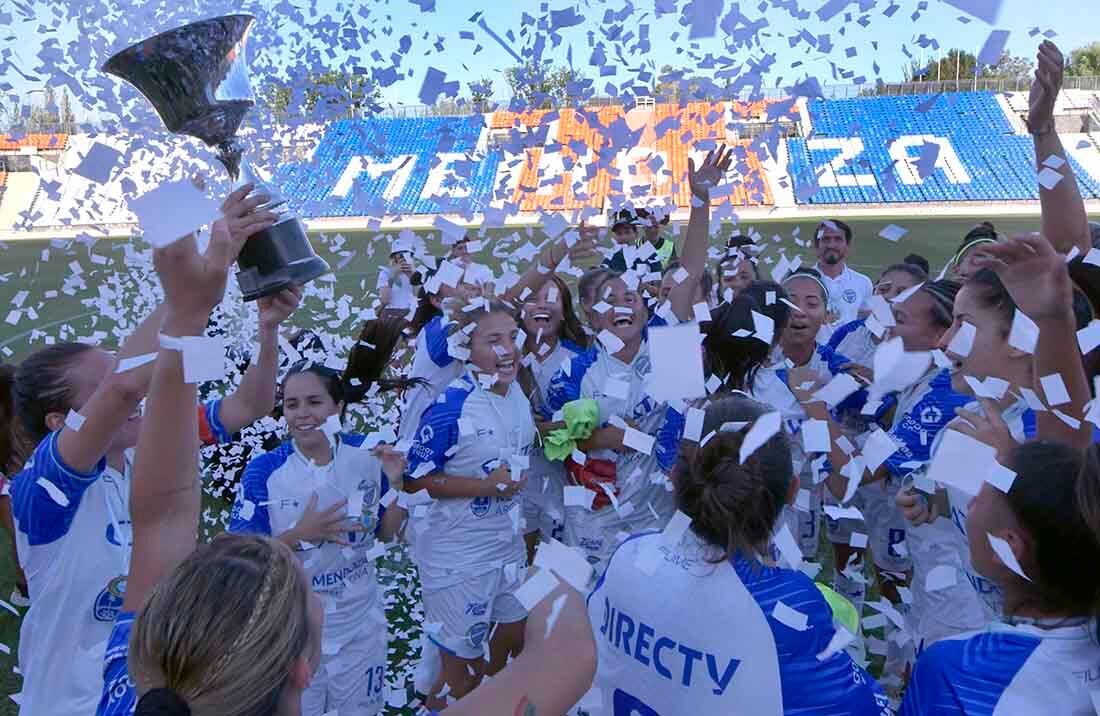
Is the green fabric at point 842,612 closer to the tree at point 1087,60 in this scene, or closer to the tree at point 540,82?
the tree at point 540,82

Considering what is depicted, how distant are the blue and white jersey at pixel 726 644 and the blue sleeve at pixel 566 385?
1.75 meters

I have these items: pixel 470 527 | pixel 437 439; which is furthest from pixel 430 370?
pixel 470 527

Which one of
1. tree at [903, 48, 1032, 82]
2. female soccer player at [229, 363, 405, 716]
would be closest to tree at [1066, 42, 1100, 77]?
tree at [903, 48, 1032, 82]

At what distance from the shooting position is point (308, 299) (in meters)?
11.2

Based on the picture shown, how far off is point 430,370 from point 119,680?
2547 millimetres

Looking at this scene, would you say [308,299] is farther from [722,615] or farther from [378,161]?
[722,615]

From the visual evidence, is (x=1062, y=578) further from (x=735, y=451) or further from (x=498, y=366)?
(x=498, y=366)

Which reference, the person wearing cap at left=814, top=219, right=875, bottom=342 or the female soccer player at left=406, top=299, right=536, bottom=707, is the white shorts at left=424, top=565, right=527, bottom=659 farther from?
the person wearing cap at left=814, top=219, right=875, bottom=342

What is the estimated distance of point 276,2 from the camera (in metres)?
3.04

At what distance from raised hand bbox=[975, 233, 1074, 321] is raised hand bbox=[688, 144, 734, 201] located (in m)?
1.42

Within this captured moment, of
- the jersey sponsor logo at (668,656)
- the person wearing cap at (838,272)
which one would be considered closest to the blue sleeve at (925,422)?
the jersey sponsor logo at (668,656)

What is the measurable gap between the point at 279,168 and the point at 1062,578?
3.75 m

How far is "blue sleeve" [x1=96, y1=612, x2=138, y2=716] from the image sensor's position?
1.25 m

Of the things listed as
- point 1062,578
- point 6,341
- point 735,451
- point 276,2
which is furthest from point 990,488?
point 6,341
